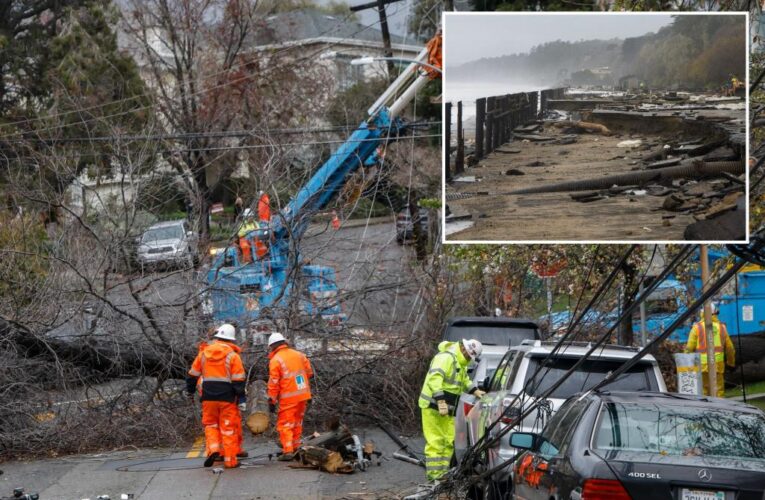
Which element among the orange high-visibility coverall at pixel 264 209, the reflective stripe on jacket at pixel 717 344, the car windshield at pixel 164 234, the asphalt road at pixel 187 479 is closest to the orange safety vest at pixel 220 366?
the asphalt road at pixel 187 479

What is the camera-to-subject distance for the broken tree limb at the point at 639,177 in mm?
9867

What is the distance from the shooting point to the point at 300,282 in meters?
16.3

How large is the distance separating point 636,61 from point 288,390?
5664 mm

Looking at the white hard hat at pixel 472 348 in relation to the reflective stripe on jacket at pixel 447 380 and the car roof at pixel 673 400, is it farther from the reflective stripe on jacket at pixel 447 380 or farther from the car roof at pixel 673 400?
the car roof at pixel 673 400

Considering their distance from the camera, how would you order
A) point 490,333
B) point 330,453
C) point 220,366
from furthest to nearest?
1. point 490,333
2. point 220,366
3. point 330,453

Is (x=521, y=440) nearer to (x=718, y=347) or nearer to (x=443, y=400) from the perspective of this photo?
(x=443, y=400)

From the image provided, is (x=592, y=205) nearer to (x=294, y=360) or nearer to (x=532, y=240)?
(x=532, y=240)

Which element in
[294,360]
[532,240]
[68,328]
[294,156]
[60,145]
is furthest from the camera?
[60,145]

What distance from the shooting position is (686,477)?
6.90 meters

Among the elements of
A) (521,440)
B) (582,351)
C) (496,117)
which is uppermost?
(496,117)

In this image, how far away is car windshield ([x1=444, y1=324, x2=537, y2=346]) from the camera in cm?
1650

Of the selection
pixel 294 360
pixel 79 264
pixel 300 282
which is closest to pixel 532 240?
pixel 294 360

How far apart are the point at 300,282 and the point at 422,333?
2137 millimetres

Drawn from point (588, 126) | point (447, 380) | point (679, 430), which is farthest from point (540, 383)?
point (679, 430)
